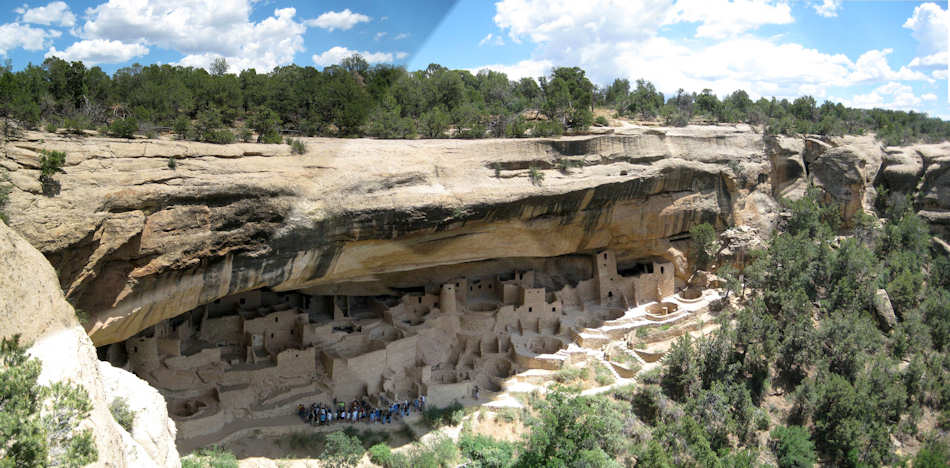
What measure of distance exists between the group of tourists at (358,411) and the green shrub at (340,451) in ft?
4.10

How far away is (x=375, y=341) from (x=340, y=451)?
4191mm

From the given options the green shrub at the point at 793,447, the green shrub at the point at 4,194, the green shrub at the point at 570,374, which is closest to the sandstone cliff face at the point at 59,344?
the green shrub at the point at 4,194

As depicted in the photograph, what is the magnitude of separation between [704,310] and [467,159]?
11.4 metres

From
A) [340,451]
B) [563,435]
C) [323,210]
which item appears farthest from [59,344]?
[563,435]

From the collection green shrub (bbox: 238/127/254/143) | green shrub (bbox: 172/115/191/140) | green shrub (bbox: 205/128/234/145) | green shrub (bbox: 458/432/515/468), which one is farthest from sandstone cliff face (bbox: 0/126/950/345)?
green shrub (bbox: 458/432/515/468)

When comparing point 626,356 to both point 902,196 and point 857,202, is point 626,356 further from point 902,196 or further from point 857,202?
point 902,196

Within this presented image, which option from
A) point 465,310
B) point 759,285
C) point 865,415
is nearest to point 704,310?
point 759,285

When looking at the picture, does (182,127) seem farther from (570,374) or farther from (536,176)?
(570,374)

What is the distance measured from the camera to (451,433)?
52.7 feet

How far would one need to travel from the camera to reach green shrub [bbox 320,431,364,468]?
1374 cm

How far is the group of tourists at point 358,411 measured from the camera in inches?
602

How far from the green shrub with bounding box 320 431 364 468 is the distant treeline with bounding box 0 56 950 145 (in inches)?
315

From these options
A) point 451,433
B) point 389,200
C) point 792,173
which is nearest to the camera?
point 389,200

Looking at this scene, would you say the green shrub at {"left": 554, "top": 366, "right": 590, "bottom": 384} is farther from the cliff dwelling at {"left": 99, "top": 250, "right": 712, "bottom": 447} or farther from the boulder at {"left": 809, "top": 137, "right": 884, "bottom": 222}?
the boulder at {"left": 809, "top": 137, "right": 884, "bottom": 222}
